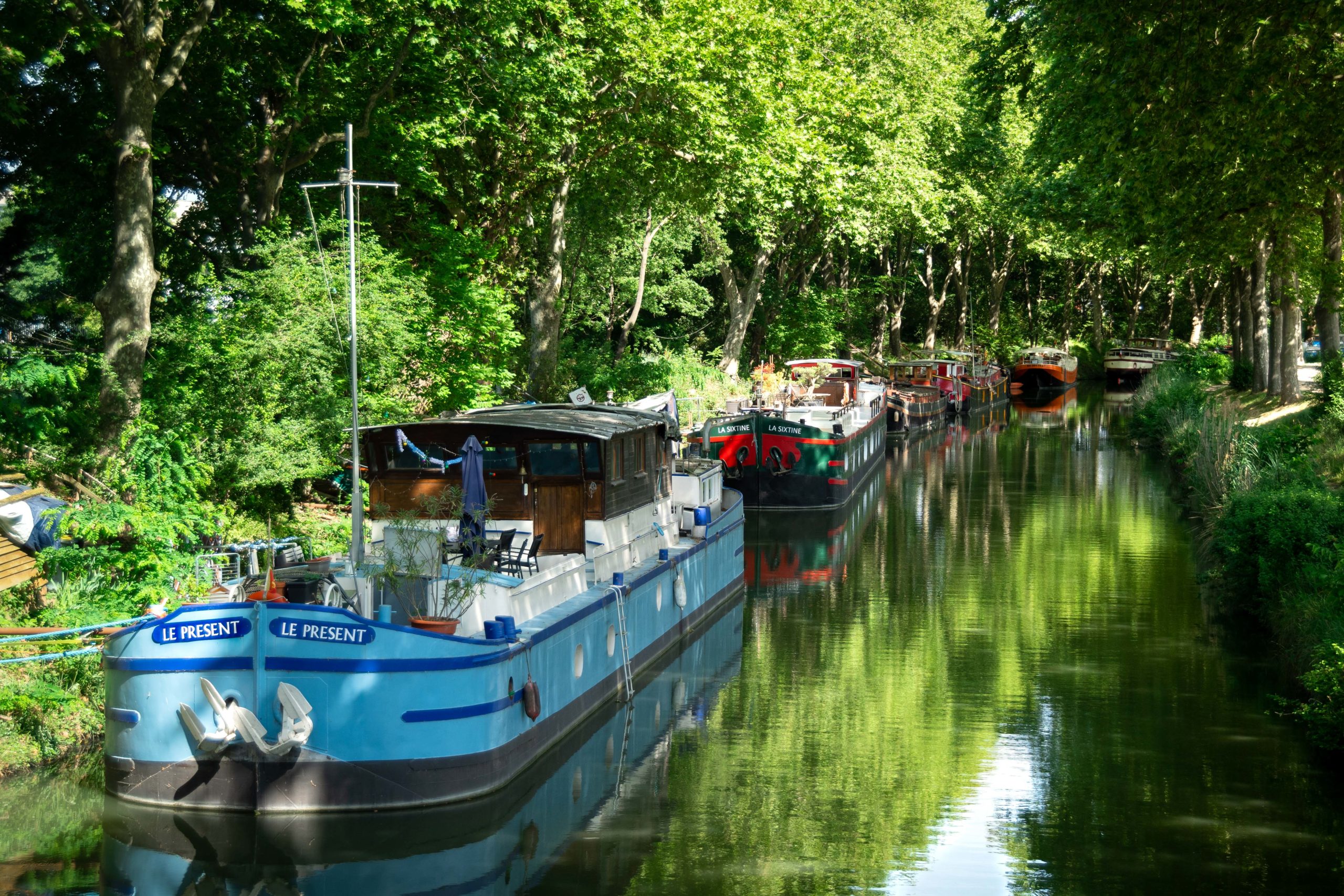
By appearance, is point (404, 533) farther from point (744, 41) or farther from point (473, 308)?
point (744, 41)

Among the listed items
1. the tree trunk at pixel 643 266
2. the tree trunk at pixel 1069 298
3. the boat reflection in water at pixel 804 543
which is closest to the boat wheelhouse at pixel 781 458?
the boat reflection in water at pixel 804 543

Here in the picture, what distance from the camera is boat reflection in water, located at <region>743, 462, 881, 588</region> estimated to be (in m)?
29.0

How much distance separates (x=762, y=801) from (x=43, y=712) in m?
7.95

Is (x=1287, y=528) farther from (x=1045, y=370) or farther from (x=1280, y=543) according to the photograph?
(x=1045, y=370)

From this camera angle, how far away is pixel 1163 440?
47.2m

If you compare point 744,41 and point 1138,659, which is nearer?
point 1138,659

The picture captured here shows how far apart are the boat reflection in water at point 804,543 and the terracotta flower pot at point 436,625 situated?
46.8ft

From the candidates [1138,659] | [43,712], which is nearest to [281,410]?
[43,712]

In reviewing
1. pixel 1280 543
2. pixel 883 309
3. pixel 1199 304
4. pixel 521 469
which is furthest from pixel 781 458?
pixel 1199 304

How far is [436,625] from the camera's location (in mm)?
14367

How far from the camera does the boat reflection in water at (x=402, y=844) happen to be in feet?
40.7

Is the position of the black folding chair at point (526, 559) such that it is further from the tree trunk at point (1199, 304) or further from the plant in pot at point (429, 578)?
the tree trunk at point (1199, 304)

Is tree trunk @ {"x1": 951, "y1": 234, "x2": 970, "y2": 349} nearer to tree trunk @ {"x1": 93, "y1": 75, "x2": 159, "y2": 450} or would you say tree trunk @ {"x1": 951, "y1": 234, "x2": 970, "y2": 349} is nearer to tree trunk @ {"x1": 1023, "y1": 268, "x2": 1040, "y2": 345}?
tree trunk @ {"x1": 1023, "y1": 268, "x2": 1040, "y2": 345}

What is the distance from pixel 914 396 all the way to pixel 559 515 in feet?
151
